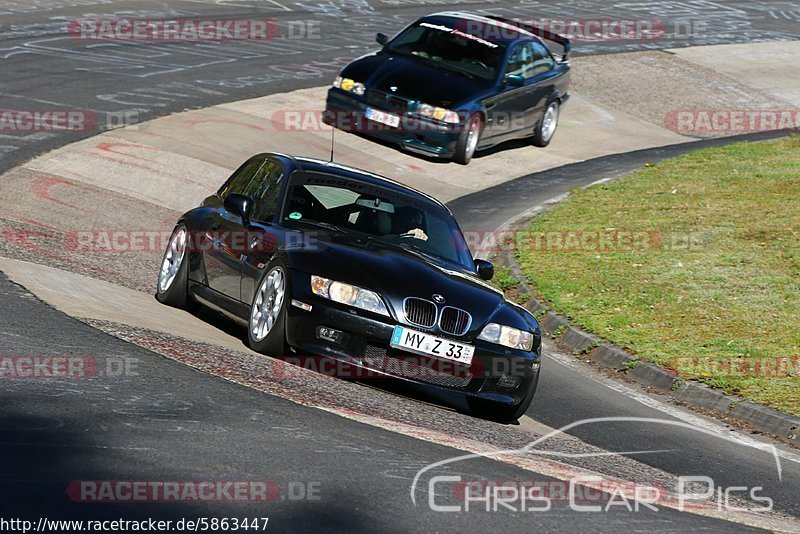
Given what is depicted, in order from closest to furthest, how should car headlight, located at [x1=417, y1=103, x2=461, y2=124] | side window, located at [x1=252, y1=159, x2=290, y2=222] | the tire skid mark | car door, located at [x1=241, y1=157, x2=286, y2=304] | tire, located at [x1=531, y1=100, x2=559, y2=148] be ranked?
the tire skid mark → car door, located at [x1=241, y1=157, x2=286, y2=304] → side window, located at [x1=252, y1=159, x2=290, y2=222] → car headlight, located at [x1=417, y1=103, x2=461, y2=124] → tire, located at [x1=531, y1=100, x2=559, y2=148]

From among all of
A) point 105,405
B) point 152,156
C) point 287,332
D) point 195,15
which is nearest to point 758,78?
point 195,15

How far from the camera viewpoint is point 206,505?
602 cm

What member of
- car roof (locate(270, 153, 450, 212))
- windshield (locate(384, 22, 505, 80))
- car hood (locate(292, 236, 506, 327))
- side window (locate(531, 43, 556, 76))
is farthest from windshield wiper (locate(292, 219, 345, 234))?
side window (locate(531, 43, 556, 76))

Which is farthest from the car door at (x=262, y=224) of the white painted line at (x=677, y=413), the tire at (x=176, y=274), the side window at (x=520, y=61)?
the side window at (x=520, y=61)

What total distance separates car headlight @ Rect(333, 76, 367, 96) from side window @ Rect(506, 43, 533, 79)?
8.26ft

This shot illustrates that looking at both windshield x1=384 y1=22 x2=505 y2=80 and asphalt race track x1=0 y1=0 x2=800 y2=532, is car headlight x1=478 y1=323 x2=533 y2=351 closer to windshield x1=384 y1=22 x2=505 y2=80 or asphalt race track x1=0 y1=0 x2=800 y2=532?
asphalt race track x1=0 y1=0 x2=800 y2=532

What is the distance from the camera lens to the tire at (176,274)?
36.4ft

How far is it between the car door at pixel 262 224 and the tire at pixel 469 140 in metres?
9.33

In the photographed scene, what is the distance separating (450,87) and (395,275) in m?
11.3

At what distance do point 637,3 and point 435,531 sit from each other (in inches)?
1417

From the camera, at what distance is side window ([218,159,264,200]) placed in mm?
11391

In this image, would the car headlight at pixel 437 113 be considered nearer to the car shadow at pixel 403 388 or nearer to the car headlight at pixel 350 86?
the car headlight at pixel 350 86

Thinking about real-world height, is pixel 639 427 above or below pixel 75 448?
below

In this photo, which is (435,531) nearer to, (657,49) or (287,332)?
(287,332)
